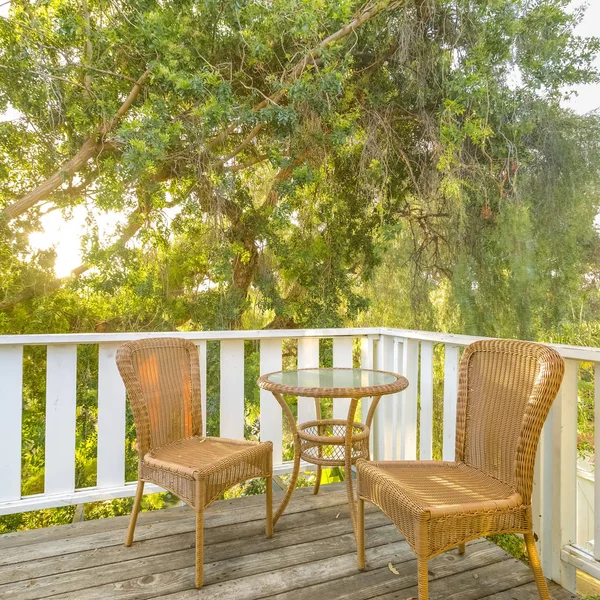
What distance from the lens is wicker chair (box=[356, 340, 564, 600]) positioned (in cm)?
149

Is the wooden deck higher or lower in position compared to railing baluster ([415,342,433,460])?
lower

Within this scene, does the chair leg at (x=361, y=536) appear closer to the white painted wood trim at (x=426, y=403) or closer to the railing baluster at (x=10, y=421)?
the white painted wood trim at (x=426, y=403)

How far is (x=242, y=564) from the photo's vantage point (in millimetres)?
1951

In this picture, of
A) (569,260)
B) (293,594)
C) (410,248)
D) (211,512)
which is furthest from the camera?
(410,248)

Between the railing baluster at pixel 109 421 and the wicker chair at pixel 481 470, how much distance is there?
4.83 ft

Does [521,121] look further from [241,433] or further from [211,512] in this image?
[211,512]

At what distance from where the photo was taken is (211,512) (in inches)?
98.3

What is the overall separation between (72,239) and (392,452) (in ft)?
14.7

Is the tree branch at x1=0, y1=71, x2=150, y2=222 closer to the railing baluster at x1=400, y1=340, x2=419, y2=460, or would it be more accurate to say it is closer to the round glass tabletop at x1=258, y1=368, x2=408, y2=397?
the round glass tabletop at x1=258, y1=368, x2=408, y2=397

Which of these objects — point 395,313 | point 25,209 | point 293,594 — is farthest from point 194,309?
point 293,594

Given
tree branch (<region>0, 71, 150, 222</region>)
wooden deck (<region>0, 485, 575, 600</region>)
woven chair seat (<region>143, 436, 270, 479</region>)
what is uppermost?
tree branch (<region>0, 71, 150, 222</region>)

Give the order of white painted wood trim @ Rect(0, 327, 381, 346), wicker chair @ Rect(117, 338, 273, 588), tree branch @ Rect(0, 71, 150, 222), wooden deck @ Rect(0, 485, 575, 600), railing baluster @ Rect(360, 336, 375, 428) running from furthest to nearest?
tree branch @ Rect(0, 71, 150, 222)
railing baluster @ Rect(360, 336, 375, 428)
white painted wood trim @ Rect(0, 327, 381, 346)
wicker chair @ Rect(117, 338, 273, 588)
wooden deck @ Rect(0, 485, 575, 600)

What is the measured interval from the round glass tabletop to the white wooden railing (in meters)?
0.41

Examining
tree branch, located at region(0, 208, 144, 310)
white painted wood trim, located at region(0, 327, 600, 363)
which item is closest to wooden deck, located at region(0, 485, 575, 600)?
white painted wood trim, located at region(0, 327, 600, 363)
